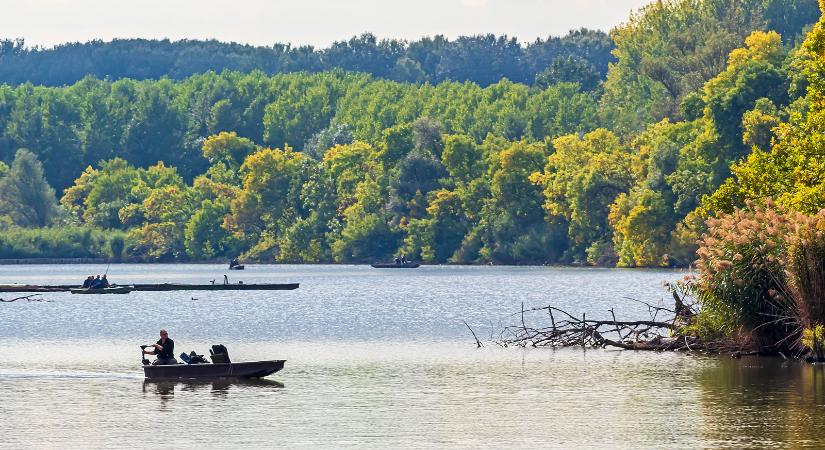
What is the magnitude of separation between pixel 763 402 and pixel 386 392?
36.4ft

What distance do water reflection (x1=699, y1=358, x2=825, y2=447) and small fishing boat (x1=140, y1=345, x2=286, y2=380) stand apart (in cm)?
1345

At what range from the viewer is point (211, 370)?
174ft

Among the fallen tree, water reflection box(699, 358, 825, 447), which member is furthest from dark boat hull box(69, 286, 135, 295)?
water reflection box(699, 358, 825, 447)

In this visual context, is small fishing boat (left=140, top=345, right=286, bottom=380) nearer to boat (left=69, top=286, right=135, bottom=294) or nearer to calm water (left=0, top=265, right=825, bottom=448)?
calm water (left=0, top=265, right=825, bottom=448)

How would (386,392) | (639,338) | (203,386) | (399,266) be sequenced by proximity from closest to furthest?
(386,392), (203,386), (639,338), (399,266)

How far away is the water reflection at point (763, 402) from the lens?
1567 inches

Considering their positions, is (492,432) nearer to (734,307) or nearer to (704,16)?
(734,307)

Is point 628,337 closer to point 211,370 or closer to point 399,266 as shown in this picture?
point 211,370

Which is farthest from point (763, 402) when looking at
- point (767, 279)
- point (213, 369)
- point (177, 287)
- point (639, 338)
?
point (177, 287)

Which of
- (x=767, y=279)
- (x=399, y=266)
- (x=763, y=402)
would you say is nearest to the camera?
(x=763, y=402)

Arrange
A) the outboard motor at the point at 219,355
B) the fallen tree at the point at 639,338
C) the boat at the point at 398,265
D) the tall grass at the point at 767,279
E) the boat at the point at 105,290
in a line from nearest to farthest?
the tall grass at the point at 767,279 < the outboard motor at the point at 219,355 < the fallen tree at the point at 639,338 < the boat at the point at 105,290 < the boat at the point at 398,265

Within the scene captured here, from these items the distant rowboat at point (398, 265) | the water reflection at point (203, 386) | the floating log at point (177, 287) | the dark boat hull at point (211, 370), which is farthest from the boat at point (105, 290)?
the distant rowboat at point (398, 265)

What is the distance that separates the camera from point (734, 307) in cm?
5528

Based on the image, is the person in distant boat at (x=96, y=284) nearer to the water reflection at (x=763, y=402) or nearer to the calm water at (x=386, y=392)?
the calm water at (x=386, y=392)
